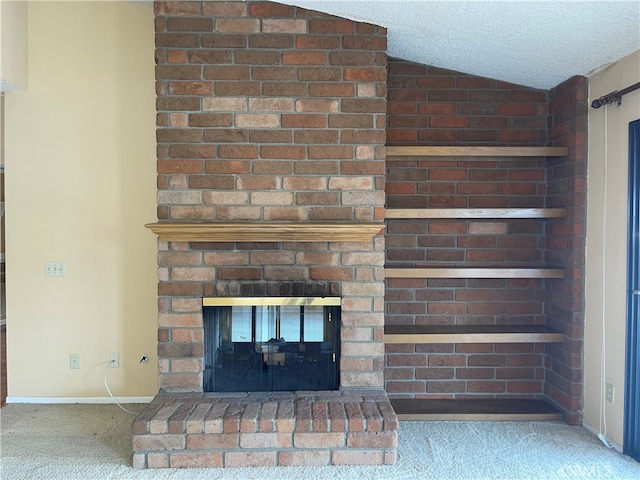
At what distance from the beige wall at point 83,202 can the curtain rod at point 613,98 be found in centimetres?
260

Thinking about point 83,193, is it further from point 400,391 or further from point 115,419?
point 400,391

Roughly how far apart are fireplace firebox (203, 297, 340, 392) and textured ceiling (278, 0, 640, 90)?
1563 millimetres

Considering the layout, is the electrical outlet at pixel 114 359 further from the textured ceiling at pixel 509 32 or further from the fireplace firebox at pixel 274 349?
the textured ceiling at pixel 509 32

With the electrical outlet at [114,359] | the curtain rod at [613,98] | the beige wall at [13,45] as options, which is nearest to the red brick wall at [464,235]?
the curtain rod at [613,98]

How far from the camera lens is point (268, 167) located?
2311mm

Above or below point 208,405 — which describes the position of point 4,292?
above

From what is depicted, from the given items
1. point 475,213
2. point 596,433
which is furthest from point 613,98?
point 596,433

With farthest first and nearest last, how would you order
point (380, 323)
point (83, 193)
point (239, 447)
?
point (83, 193), point (380, 323), point (239, 447)

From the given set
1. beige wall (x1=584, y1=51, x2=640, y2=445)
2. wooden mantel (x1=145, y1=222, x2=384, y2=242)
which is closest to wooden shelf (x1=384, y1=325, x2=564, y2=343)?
beige wall (x1=584, y1=51, x2=640, y2=445)

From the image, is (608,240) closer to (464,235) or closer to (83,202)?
(464,235)

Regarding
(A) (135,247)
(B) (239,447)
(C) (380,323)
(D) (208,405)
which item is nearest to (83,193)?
(A) (135,247)

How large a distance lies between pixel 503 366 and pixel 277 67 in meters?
2.32

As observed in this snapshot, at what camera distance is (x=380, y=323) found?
7.68 feet

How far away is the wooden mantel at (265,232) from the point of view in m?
2.16
